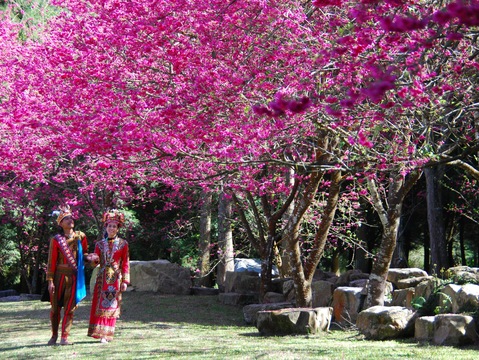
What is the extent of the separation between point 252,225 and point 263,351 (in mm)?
11660

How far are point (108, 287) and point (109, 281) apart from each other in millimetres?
83

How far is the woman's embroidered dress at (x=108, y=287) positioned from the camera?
33.7ft

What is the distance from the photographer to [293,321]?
11.1 meters

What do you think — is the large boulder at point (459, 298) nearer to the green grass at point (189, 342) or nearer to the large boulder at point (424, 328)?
the large boulder at point (424, 328)

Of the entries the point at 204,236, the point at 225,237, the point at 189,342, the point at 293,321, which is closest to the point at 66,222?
the point at 189,342

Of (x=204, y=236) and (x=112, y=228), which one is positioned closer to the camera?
(x=112, y=228)

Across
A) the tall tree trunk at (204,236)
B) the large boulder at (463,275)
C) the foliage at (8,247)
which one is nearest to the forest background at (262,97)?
the large boulder at (463,275)

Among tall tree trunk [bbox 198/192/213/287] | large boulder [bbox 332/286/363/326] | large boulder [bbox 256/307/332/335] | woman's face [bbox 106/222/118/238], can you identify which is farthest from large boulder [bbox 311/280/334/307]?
tall tree trunk [bbox 198/192/213/287]

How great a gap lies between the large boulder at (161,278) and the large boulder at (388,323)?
967 centimetres

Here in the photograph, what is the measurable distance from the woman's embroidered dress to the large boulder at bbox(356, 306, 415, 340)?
3475mm

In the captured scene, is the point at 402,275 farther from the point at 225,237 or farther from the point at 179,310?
the point at 225,237

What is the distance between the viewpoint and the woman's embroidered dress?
33.7 ft

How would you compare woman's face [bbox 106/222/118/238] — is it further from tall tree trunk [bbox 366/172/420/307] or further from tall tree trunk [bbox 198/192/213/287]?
tall tree trunk [bbox 198/192/213/287]

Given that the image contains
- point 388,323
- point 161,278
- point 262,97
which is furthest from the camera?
point 161,278
